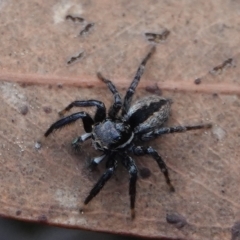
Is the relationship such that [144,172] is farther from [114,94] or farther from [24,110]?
[24,110]

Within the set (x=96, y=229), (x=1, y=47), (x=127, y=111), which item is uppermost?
(x=1, y=47)

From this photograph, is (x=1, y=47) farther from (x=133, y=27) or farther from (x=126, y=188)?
(x=126, y=188)

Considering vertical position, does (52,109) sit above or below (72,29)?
below

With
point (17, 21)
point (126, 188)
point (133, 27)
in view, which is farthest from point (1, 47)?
point (126, 188)

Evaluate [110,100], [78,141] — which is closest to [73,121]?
[78,141]

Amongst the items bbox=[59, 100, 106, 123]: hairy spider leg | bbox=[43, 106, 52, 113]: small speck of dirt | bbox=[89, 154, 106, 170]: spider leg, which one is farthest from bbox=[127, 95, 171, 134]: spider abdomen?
bbox=[43, 106, 52, 113]: small speck of dirt

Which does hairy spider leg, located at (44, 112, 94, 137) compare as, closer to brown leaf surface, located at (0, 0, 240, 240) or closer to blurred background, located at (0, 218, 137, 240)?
brown leaf surface, located at (0, 0, 240, 240)

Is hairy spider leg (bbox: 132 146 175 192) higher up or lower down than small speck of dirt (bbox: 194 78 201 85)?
lower down
